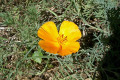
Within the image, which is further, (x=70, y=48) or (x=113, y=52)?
(x=113, y=52)

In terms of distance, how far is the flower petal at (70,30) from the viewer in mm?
2266

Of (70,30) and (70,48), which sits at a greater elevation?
Result: (70,30)

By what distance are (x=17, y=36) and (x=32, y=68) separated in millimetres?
646

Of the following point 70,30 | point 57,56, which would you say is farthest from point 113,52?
point 57,56

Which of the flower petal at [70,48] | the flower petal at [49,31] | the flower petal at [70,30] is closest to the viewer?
the flower petal at [70,48]

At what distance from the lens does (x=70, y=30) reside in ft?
7.68

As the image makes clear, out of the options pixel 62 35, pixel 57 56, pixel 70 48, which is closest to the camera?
pixel 70 48

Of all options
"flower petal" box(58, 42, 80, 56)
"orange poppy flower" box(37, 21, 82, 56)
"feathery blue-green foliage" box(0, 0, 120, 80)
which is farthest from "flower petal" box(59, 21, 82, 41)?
"feathery blue-green foliage" box(0, 0, 120, 80)

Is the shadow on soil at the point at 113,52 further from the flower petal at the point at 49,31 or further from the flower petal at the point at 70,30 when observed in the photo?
the flower petal at the point at 49,31

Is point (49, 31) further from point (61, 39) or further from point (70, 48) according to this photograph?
point (70, 48)

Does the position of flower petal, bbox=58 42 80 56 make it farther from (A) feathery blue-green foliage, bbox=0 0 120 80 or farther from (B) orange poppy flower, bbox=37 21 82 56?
(A) feathery blue-green foliage, bbox=0 0 120 80

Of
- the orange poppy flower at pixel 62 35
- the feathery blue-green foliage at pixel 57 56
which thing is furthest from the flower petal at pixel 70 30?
the feathery blue-green foliage at pixel 57 56

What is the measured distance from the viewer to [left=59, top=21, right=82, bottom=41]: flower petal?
7.44 feet

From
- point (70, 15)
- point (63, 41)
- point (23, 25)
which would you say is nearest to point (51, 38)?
point (63, 41)
